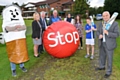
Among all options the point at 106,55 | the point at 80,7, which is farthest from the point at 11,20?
the point at 80,7

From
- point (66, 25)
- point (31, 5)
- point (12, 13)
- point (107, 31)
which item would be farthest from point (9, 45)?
point (31, 5)

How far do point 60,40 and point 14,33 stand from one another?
1851mm

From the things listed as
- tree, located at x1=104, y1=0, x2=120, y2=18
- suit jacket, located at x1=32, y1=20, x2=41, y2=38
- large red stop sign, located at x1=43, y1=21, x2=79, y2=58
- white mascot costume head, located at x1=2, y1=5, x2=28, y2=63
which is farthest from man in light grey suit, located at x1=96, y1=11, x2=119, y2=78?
tree, located at x1=104, y1=0, x2=120, y2=18

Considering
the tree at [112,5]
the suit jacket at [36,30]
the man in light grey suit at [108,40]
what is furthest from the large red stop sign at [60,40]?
the tree at [112,5]

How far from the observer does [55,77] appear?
5145mm

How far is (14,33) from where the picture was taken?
202 inches

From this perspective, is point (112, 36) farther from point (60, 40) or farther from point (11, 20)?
point (11, 20)

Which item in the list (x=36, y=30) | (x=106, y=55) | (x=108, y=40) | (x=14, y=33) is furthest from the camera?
(x=36, y=30)

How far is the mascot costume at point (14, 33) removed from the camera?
5.07 metres

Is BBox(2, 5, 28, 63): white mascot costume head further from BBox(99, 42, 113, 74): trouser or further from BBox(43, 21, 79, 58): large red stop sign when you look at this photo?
BBox(99, 42, 113, 74): trouser

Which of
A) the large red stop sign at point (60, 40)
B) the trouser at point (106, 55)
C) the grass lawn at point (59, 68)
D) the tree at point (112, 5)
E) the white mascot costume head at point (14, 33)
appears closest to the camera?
the trouser at point (106, 55)

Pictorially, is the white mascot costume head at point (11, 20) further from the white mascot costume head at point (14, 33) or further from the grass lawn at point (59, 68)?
the grass lawn at point (59, 68)

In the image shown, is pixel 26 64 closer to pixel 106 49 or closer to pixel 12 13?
pixel 12 13

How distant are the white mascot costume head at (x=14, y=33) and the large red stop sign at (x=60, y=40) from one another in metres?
1.41
